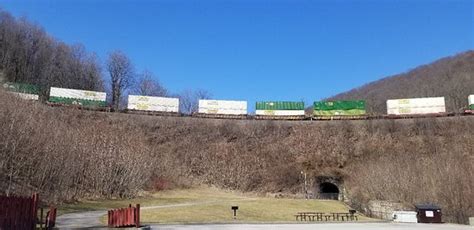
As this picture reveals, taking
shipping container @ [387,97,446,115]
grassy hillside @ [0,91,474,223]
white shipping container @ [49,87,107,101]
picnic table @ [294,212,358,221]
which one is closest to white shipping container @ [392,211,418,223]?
picnic table @ [294,212,358,221]

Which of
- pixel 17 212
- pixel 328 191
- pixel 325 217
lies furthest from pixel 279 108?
pixel 17 212

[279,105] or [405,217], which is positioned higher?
[279,105]

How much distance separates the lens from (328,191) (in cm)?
6072

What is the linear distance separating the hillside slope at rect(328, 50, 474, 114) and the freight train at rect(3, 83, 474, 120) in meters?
15.2

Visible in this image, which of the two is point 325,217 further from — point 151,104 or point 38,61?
point 38,61

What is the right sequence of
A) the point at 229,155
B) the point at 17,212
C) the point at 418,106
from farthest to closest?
the point at 418,106 → the point at 229,155 → the point at 17,212

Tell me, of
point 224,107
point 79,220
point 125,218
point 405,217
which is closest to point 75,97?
point 224,107

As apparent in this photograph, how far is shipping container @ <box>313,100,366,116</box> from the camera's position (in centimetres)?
7106

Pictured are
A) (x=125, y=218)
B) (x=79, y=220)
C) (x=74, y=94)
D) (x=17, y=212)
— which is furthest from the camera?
(x=74, y=94)

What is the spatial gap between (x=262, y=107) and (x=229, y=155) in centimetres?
1200

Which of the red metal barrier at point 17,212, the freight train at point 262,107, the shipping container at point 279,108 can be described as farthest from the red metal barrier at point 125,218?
the shipping container at point 279,108

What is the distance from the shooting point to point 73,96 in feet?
229

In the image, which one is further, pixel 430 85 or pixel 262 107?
pixel 430 85

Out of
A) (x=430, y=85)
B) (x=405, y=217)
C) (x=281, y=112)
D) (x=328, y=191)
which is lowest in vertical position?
(x=405, y=217)
